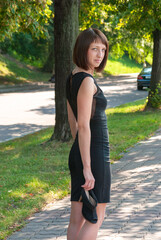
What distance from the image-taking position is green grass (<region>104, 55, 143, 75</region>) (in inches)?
2131

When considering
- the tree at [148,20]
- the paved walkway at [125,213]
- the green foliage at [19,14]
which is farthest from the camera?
the tree at [148,20]

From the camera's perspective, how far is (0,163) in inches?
328

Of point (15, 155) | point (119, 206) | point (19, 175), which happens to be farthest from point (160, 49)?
point (119, 206)

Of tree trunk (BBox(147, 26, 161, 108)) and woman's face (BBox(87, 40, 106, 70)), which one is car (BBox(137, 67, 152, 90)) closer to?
tree trunk (BBox(147, 26, 161, 108))

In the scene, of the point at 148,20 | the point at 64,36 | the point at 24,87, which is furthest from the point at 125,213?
the point at 24,87

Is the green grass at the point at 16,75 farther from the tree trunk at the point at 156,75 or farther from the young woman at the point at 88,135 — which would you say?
the young woman at the point at 88,135

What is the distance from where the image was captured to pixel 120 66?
5866 cm

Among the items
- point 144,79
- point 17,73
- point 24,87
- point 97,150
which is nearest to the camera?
point 97,150

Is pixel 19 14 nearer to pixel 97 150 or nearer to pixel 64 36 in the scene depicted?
pixel 64 36

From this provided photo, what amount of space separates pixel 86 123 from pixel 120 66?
5652 cm

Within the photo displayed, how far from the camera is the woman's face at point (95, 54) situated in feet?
9.78

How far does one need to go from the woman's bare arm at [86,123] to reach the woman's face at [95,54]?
17 cm

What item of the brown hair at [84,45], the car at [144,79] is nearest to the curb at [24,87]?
the car at [144,79]

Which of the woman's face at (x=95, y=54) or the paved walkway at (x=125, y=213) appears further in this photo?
the paved walkway at (x=125, y=213)
